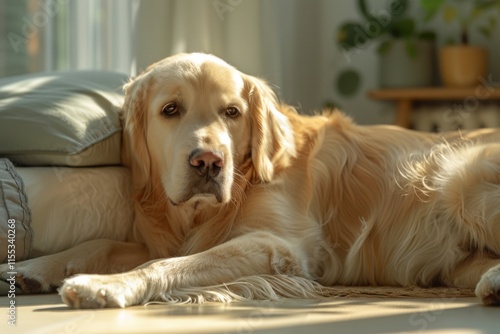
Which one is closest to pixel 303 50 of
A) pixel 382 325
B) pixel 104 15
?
pixel 104 15

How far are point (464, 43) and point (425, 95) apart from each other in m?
0.35

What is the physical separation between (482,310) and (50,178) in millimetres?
1291

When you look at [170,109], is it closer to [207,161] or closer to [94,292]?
[207,161]

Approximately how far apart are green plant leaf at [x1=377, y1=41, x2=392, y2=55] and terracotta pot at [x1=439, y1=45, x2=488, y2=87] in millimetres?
286

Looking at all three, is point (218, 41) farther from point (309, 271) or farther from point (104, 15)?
point (309, 271)

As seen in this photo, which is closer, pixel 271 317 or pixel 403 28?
pixel 271 317

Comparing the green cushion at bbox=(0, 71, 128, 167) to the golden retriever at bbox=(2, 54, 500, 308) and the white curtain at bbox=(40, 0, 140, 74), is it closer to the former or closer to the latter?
the golden retriever at bbox=(2, 54, 500, 308)

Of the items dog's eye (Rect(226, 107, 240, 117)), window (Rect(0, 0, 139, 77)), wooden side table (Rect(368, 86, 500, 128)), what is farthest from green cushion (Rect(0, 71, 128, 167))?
wooden side table (Rect(368, 86, 500, 128))

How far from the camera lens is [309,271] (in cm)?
247

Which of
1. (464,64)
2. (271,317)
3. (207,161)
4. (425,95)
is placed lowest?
(271,317)

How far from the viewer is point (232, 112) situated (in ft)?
8.29

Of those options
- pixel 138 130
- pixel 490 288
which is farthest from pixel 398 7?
pixel 490 288

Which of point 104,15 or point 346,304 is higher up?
point 104,15

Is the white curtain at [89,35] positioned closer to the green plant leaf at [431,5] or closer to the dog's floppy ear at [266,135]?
the green plant leaf at [431,5]
